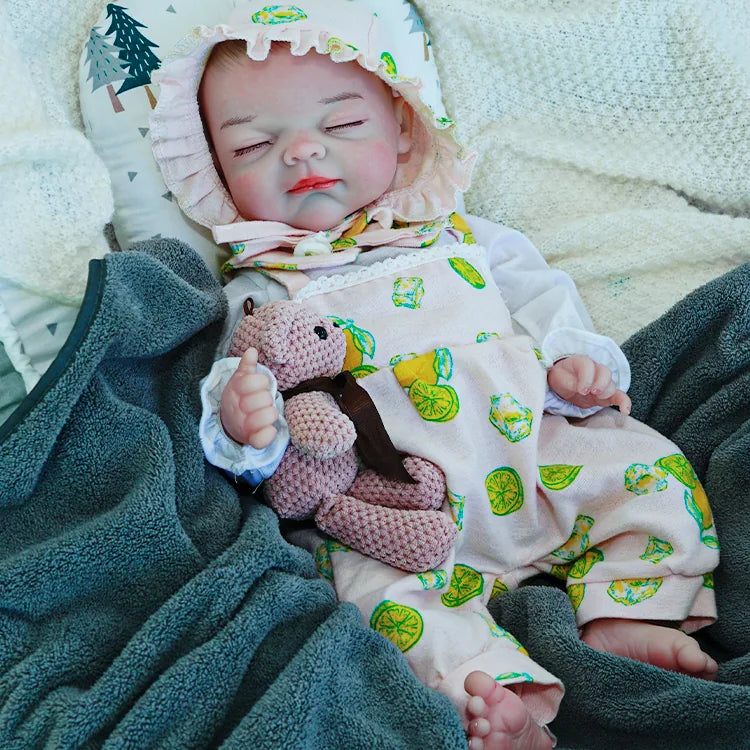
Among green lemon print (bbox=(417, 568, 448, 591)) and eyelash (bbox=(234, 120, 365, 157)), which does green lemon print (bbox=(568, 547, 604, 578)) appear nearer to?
green lemon print (bbox=(417, 568, 448, 591))

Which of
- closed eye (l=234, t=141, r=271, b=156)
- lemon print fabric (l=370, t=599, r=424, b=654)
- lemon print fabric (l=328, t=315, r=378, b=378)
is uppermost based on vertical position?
closed eye (l=234, t=141, r=271, b=156)

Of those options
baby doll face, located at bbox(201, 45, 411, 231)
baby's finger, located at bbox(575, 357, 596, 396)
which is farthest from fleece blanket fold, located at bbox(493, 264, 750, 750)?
baby doll face, located at bbox(201, 45, 411, 231)

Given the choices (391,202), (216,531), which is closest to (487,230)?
(391,202)

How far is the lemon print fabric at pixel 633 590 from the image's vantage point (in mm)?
1023

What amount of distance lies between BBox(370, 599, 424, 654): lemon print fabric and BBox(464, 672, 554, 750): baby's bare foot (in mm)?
93

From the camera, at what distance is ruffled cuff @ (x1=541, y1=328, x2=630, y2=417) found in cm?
119

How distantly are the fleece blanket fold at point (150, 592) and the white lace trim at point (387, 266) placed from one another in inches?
7.5

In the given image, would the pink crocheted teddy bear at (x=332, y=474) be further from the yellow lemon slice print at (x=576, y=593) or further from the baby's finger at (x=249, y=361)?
the yellow lemon slice print at (x=576, y=593)

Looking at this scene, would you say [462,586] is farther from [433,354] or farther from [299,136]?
[299,136]

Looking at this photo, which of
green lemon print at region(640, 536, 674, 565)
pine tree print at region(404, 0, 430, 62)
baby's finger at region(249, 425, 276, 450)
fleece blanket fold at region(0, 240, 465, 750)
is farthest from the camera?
pine tree print at region(404, 0, 430, 62)

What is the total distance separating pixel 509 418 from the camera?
1.09 metres

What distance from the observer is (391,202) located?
131cm

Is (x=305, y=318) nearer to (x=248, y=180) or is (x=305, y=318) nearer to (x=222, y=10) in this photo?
(x=248, y=180)

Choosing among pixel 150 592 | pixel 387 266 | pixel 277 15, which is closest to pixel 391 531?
pixel 150 592
